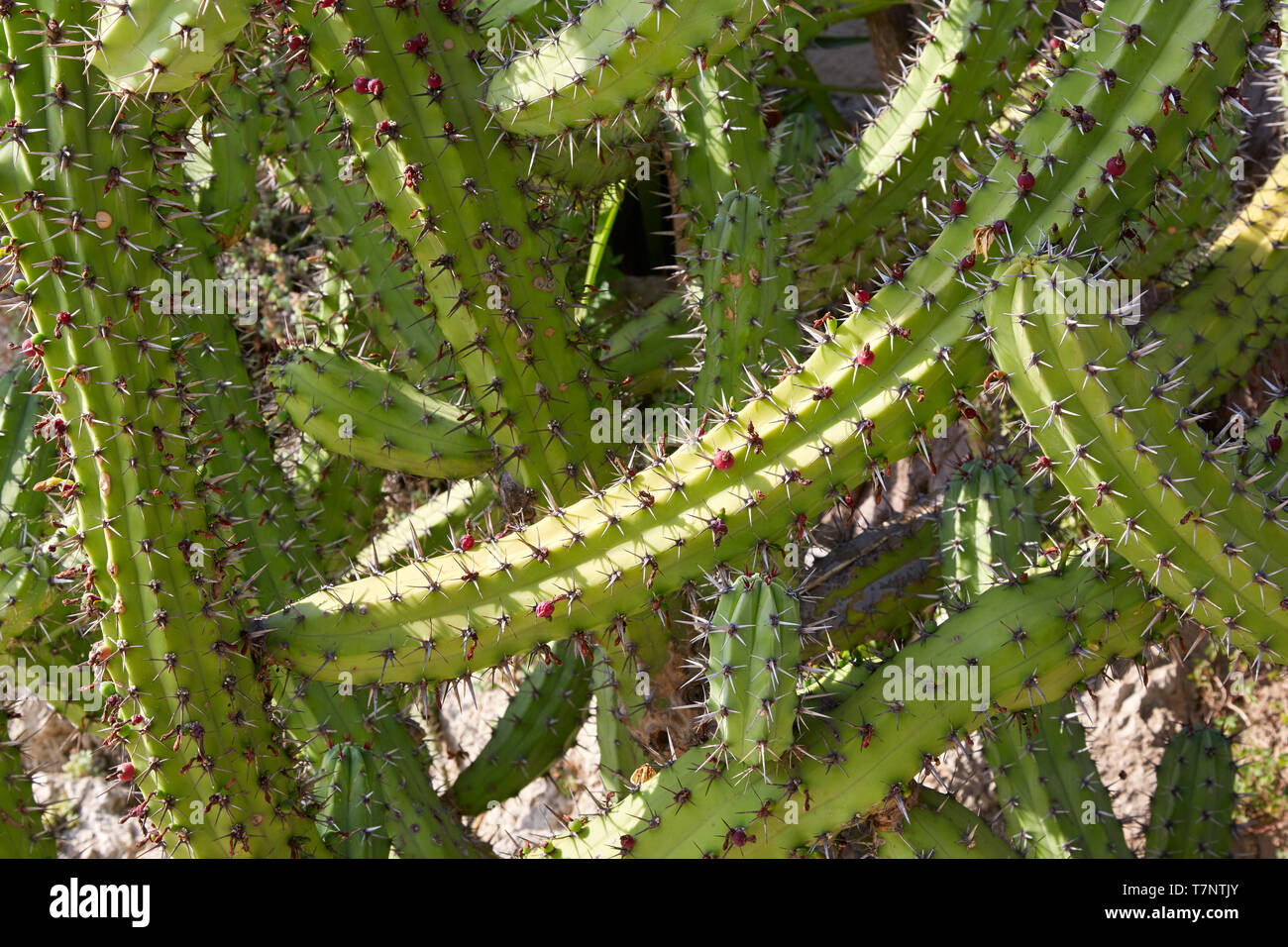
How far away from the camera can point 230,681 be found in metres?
2.38

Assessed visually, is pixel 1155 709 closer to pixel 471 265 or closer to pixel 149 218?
pixel 471 265

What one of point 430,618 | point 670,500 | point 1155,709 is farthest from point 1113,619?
point 1155,709

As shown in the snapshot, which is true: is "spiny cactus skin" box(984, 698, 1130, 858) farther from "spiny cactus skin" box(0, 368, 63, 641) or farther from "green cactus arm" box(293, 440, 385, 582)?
"spiny cactus skin" box(0, 368, 63, 641)

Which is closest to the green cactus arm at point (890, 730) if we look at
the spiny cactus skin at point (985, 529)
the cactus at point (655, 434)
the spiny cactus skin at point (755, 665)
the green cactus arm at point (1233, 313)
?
the cactus at point (655, 434)

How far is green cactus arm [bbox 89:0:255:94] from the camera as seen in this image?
2.05m

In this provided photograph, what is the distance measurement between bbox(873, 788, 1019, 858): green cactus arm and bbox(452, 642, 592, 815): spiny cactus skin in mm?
1277

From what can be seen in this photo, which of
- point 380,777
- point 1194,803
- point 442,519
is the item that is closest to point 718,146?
point 442,519

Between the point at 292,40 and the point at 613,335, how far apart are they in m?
1.49

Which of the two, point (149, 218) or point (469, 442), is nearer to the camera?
point (149, 218)

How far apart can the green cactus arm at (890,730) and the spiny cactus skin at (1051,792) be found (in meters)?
0.58

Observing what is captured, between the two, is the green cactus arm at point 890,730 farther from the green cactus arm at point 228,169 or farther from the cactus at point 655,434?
the green cactus arm at point 228,169

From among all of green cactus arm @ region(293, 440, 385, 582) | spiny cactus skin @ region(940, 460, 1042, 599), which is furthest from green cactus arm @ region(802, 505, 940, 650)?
green cactus arm @ region(293, 440, 385, 582)

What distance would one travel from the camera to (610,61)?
2160mm

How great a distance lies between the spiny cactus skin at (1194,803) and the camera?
331 cm
